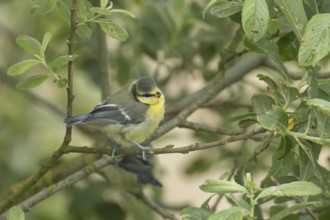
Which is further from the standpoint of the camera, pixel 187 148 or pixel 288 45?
pixel 288 45

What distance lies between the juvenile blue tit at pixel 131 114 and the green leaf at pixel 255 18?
33.5 inches

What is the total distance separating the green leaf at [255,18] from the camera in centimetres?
169

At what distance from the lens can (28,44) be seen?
188cm

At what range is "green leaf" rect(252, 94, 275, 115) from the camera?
6.23 feet

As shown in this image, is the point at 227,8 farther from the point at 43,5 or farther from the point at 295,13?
the point at 43,5

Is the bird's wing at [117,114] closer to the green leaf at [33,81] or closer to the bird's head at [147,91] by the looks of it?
the bird's head at [147,91]

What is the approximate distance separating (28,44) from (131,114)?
2.87ft

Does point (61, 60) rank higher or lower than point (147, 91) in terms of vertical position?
higher

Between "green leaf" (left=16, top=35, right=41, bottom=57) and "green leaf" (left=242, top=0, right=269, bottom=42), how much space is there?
1.83ft

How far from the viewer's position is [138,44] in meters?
3.30

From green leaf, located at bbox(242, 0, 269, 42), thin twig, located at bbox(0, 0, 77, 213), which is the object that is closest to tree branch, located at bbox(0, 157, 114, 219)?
thin twig, located at bbox(0, 0, 77, 213)

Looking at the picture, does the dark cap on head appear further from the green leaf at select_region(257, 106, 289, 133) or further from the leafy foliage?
the green leaf at select_region(257, 106, 289, 133)

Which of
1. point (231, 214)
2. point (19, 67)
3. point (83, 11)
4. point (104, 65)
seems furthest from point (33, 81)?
point (104, 65)

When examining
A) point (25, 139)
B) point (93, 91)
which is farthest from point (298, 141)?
point (93, 91)
